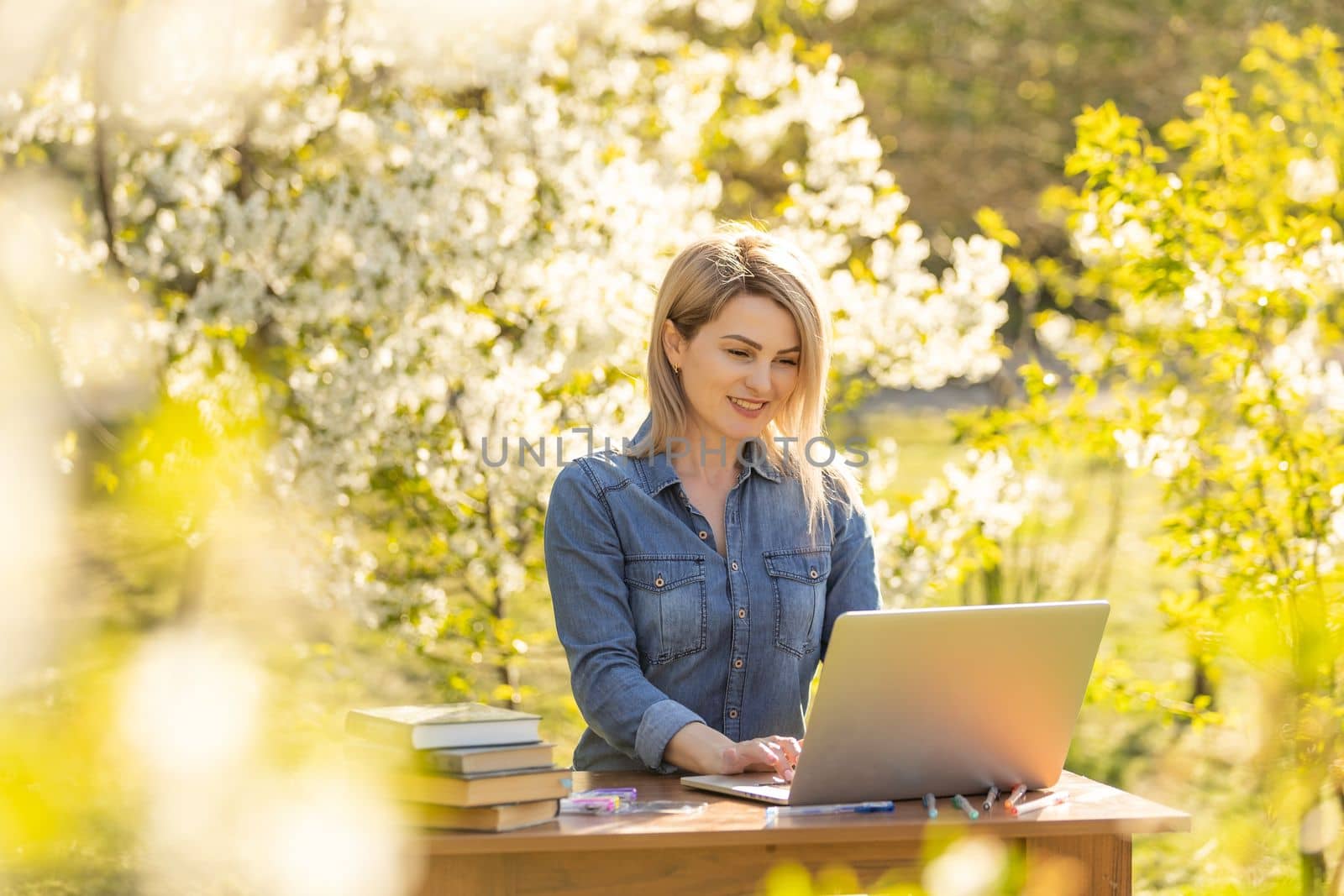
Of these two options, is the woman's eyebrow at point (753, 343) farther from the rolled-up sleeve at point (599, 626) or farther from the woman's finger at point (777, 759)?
the woman's finger at point (777, 759)

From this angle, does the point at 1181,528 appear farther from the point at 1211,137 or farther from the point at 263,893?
the point at 263,893

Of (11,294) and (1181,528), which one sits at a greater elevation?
(11,294)

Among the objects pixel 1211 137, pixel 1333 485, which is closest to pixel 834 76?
pixel 1211 137

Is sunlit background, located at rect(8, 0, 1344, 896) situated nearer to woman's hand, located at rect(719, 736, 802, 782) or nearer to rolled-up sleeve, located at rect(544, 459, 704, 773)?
rolled-up sleeve, located at rect(544, 459, 704, 773)

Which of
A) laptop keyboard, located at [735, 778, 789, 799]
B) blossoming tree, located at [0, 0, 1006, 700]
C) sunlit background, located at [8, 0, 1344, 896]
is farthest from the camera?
blossoming tree, located at [0, 0, 1006, 700]

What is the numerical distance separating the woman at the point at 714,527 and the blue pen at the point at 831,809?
0.48 m

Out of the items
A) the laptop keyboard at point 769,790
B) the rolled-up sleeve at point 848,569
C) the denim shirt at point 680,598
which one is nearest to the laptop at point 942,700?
the laptop keyboard at point 769,790

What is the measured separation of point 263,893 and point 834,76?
3.01 metres

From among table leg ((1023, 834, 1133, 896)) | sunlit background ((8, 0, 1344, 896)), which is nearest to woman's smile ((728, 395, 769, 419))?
table leg ((1023, 834, 1133, 896))

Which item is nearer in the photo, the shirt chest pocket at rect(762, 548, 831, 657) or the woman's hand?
the woman's hand

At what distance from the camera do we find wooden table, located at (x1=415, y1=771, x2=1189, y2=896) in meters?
1.76

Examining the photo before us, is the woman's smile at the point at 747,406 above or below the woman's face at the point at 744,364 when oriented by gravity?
below

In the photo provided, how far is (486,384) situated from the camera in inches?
160

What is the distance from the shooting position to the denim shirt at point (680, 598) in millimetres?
2385
